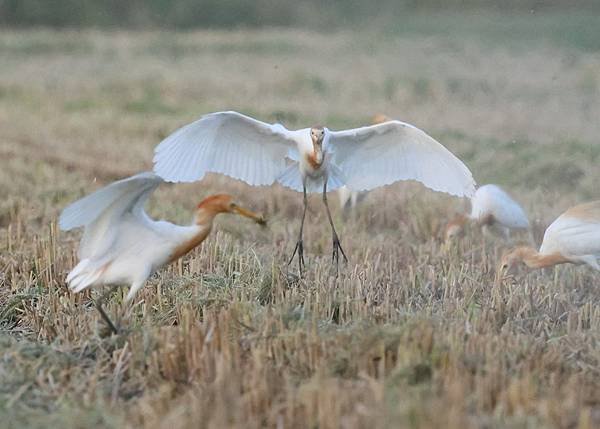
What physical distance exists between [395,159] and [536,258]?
127 centimetres

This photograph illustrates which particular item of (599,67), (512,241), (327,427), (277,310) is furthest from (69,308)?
(599,67)

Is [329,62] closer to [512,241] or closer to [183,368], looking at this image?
[512,241]

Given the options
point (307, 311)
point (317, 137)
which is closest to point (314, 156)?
point (317, 137)

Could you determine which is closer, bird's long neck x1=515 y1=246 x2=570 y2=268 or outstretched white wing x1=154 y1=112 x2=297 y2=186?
outstretched white wing x1=154 y1=112 x2=297 y2=186

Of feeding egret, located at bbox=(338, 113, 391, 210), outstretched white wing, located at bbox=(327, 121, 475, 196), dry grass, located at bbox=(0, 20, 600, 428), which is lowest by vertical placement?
dry grass, located at bbox=(0, 20, 600, 428)

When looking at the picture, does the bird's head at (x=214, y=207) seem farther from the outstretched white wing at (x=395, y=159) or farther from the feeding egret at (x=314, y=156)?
the outstretched white wing at (x=395, y=159)

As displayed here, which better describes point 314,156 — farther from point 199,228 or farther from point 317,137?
point 199,228

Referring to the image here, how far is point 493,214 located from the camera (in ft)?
29.8

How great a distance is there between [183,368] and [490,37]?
20932 millimetres

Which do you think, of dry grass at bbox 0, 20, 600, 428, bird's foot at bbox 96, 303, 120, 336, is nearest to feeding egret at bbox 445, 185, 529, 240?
dry grass at bbox 0, 20, 600, 428

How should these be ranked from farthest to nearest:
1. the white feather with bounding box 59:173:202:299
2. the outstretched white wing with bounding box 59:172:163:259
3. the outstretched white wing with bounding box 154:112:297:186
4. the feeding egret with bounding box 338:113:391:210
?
the feeding egret with bounding box 338:113:391:210 → the outstretched white wing with bounding box 154:112:297:186 → the white feather with bounding box 59:173:202:299 → the outstretched white wing with bounding box 59:172:163:259

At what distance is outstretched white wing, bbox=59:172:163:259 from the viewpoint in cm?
516

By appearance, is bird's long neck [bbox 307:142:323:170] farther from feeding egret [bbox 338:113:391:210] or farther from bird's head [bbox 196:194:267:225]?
feeding egret [bbox 338:113:391:210]

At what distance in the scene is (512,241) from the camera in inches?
366
